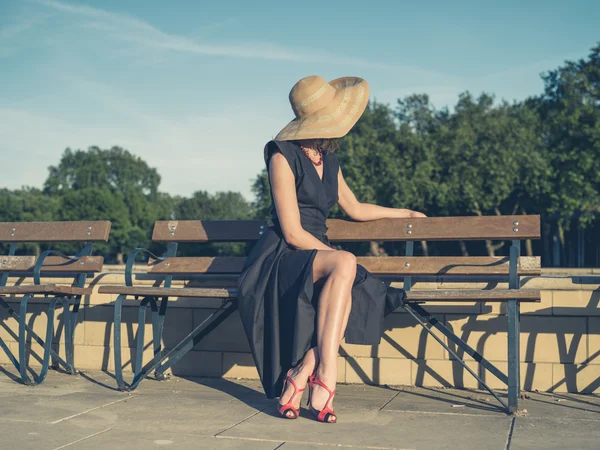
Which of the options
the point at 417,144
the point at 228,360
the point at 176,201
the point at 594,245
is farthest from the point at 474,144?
the point at 176,201

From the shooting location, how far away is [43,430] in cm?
364

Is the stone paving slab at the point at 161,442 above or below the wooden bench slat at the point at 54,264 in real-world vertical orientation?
below

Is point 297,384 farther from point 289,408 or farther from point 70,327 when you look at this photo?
point 70,327

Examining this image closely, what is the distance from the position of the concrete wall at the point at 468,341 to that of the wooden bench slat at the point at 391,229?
428mm

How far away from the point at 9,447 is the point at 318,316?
1.60m

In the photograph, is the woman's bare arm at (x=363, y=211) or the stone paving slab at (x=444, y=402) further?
the woman's bare arm at (x=363, y=211)

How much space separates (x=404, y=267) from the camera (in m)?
4.61

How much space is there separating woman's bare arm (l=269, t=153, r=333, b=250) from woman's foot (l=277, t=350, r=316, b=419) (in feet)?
2.11

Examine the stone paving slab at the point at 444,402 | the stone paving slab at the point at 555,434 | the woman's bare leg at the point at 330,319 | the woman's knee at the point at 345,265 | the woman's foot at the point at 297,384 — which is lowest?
the stone paving slab at the point at 444,402

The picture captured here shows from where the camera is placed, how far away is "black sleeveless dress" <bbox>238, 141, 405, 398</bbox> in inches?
158

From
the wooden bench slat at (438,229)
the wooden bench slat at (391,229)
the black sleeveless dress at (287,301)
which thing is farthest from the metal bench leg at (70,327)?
the wooden bench slat at (438,229)

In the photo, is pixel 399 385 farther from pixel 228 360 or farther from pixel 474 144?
pixel 474 144

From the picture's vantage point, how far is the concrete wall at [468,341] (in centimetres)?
471

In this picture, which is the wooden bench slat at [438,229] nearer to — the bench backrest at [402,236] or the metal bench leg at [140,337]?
the bench backrest at [402,236]
